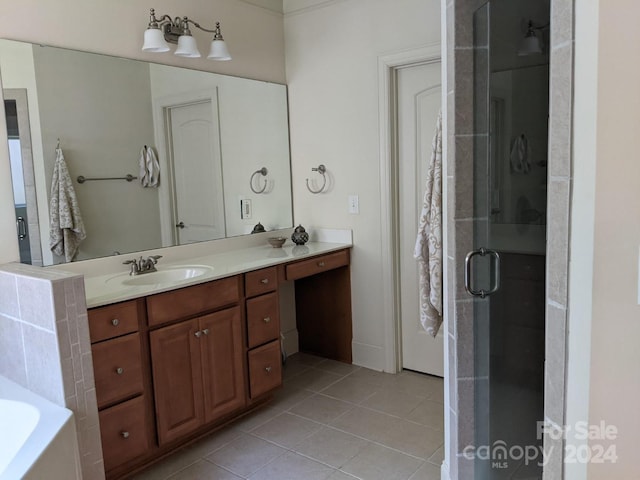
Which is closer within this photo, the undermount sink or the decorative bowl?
the undermount sink

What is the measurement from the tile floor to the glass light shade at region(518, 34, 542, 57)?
5.77 feet

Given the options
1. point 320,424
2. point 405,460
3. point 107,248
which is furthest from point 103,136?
point 405,460

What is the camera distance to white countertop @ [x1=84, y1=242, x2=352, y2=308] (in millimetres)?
2141

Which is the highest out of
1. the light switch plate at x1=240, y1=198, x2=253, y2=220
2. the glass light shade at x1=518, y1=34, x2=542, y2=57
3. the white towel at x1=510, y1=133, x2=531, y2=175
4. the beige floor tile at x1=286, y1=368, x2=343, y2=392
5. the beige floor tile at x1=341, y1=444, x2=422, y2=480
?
the glass light shade at x1=518, y1=34, x2=542, y2=57

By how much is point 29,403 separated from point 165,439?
66cm

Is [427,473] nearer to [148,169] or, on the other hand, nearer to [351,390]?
[351,390]

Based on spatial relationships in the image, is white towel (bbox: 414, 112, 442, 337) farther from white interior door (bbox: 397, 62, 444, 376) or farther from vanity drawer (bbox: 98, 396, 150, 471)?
vanity drawer (bbox: 98, 396, 150, 471)

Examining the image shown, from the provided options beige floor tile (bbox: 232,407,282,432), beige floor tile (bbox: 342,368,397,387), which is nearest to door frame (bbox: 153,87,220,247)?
beige floor tile (bbox: 232,407,282,432)

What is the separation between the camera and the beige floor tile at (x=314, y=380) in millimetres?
3193

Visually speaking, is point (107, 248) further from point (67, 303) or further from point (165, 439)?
point (165, 439)

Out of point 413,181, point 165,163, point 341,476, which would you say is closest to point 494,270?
point 341,476

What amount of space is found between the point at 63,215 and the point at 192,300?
30.3 inches

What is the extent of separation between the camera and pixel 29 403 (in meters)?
1.86

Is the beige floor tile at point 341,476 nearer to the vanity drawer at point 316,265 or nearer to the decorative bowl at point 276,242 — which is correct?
the vanity drawer at point 316,265
